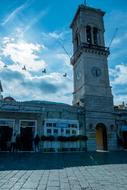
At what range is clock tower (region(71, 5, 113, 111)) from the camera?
21.5m

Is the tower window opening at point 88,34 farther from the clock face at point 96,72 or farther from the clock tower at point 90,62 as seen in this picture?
the clock face at point 96,72

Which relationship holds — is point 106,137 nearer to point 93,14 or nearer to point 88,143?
point 88,143

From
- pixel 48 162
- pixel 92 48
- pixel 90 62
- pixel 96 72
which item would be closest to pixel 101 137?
pixel 96 72

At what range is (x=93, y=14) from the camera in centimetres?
2539

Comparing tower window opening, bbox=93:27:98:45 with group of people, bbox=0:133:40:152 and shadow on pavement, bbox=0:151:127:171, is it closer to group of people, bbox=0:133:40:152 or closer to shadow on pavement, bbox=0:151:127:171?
group of people, bbox=0:133:40:152

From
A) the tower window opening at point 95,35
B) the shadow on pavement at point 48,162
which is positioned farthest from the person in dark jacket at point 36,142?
the tower window opening at point 95,35

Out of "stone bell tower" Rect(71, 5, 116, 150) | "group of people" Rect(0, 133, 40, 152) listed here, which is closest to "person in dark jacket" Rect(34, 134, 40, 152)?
"group of people" Rect(0, 133, 40, 152)

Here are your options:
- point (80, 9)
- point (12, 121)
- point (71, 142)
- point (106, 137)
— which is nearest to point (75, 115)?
point (71, 142)

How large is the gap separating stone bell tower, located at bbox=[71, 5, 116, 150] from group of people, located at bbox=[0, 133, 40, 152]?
5418mm

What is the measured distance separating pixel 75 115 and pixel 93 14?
556 inches

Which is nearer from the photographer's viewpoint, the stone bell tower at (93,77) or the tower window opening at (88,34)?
the stone bell tower at (93,77)

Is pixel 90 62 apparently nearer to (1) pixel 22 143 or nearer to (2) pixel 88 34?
(2) pixel 88 34

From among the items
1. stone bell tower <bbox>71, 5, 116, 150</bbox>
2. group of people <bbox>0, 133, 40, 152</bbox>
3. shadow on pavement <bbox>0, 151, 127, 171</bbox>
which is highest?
stone bell tower <bbox>71, 5, 116, 150</bbox>

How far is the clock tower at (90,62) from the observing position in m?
21.5
